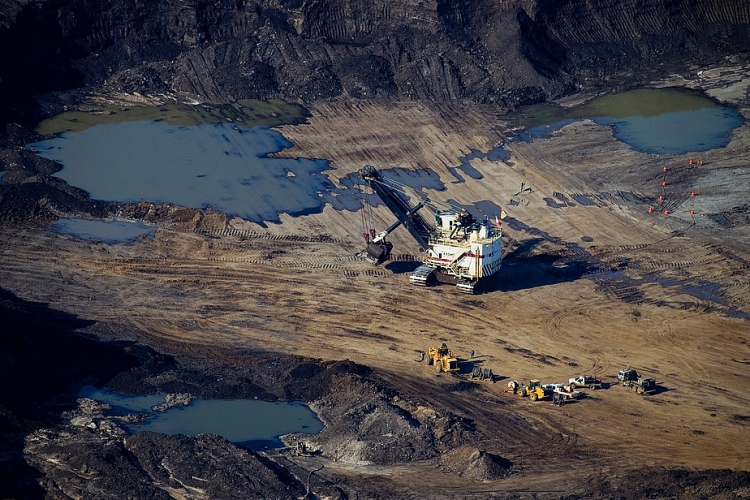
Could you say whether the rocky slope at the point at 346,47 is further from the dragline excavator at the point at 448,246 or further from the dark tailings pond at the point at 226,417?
the dark tailings pond at the point at 226,417

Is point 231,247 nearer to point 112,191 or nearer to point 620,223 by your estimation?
point 112,191

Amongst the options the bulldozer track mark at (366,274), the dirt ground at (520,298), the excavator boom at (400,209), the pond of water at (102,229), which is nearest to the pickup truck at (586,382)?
the dirt ground at (520,298)

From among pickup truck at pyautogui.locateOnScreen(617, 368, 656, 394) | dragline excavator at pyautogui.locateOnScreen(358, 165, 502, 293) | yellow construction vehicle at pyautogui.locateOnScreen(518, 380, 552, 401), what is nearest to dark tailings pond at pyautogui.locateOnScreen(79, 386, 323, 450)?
Answer: yellow construction vehicle at pyautogui.locateOnScreen(518, 380, 552, 401)

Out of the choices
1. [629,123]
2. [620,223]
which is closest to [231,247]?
[620,223]

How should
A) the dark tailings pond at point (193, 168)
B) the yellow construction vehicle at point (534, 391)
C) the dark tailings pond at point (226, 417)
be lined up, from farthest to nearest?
the dark tailings pond at point (193, 168), the yellow construction vehicle at point (534, 391), the dark tailings pond at point (226, 417)

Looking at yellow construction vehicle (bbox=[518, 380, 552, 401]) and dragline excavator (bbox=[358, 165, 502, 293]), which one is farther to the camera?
dragline excavator (bbox=[358, 165, 502, 293])

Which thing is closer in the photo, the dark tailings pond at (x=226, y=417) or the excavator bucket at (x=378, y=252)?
the dark tailings pond at (x=226, y=417)

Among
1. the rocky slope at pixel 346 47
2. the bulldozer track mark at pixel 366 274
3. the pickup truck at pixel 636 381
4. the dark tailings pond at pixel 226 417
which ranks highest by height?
the rocky slope at pixel 346 47

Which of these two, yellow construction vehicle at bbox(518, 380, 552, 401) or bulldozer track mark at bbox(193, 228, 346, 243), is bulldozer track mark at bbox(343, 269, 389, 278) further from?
yellow construction vehicle at bbox(518, 380, 552, 401)

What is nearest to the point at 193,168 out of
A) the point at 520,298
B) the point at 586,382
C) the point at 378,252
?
the point at 378,252
